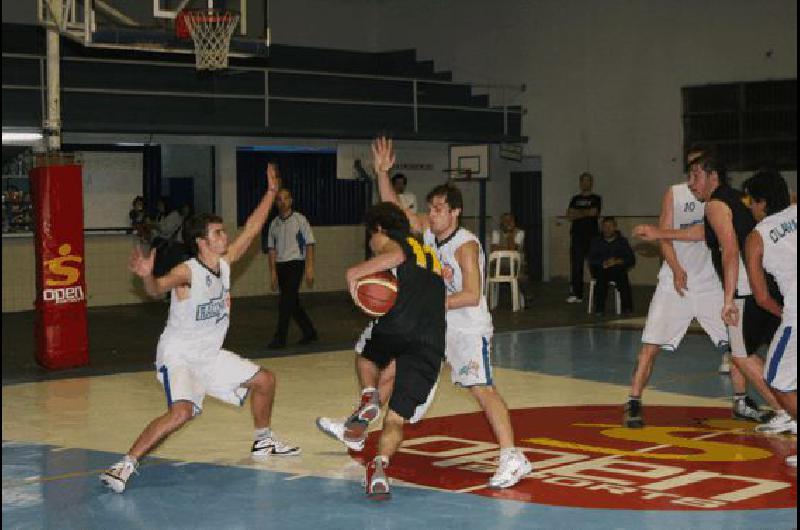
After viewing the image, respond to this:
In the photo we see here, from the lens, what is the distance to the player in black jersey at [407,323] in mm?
7188

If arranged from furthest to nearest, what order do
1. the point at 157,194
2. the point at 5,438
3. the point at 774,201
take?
the point at 157,194, the point at 5,438, the point at 774,201

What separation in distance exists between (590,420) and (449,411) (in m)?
1.19

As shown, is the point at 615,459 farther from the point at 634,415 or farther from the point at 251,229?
the point at 251,229

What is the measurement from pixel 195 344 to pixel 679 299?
3728 millimetres

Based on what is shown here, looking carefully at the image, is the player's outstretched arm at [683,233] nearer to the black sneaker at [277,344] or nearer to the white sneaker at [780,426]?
the white sneaker at [780,426]

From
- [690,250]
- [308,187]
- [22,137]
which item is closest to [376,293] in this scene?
[690,250]

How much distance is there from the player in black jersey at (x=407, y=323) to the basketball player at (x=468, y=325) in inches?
10.6

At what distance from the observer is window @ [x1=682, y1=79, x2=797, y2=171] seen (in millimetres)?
23359

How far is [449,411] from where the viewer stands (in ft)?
33.9

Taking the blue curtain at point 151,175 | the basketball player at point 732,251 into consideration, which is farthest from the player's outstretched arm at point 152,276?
the blue curtain at point 151,175

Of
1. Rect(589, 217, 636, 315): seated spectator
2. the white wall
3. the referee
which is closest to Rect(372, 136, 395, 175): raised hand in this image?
the referee

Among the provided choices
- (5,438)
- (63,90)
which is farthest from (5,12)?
(5,438)

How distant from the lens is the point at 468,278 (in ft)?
24.8

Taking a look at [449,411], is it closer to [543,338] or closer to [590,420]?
[590,420]
